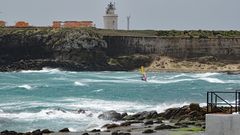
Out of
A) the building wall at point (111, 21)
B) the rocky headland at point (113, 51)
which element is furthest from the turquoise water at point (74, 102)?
the building wall at point (111, 21)

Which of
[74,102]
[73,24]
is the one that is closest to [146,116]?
[74,102]

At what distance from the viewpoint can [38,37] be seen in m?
102

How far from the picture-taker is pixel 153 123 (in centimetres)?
2794

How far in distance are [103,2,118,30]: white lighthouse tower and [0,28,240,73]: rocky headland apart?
1496 centimetres

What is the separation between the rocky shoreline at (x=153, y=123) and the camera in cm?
2427

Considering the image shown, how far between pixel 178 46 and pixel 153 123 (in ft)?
240

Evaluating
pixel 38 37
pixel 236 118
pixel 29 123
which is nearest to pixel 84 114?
pixel 29 123

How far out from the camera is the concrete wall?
99.8m

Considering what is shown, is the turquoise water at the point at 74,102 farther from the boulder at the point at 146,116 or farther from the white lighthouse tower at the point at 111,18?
the white lighthouse tower at the point at 111,18

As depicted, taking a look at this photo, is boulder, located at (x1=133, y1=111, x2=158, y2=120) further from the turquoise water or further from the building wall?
the building wall

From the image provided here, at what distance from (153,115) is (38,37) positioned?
235 feet

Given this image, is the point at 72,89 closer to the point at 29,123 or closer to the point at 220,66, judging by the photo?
the point at 29,123

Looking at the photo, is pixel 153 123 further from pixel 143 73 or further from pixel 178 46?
pixel 178 46

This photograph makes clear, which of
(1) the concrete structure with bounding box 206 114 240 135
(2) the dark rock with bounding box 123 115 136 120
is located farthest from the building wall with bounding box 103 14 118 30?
(1) the concrete structure with bounding box 206 114 240 135
